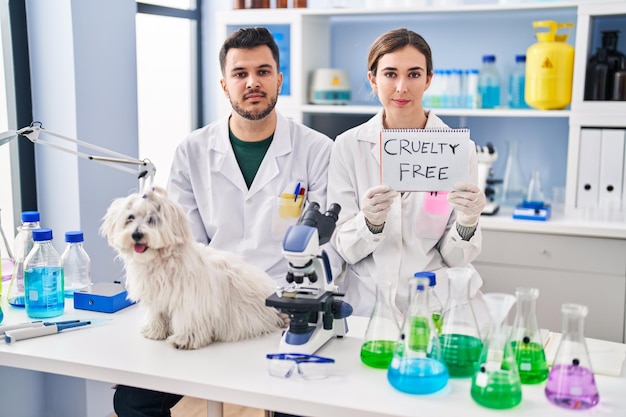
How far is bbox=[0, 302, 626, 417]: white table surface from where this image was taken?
1327 mm

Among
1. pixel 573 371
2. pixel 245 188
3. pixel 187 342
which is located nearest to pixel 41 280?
pixel 187 342

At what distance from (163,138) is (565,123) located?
2.14 m

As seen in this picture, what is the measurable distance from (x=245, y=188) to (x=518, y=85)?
173cm

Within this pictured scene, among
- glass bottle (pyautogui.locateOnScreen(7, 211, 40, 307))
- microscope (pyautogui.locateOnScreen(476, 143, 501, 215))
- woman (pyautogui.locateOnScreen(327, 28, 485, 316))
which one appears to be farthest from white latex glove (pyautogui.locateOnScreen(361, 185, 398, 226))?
microscope (pyautogui.locateOnScreen(476, 143, 501, 215))

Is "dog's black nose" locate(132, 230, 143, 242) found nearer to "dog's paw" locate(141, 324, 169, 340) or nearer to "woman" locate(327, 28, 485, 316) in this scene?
"dog's paw" locate(141, 324, 169, 340)

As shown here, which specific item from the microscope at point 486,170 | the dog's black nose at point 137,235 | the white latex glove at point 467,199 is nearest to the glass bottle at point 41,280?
the dog's black nose at point 137,235

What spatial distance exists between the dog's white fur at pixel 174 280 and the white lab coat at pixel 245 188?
0.51m

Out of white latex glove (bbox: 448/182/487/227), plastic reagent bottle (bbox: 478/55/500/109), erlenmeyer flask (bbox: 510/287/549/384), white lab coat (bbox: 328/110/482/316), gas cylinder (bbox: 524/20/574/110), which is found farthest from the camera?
plastic reagent bottle (bbox: 478/55/500/109)

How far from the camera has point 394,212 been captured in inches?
86.1

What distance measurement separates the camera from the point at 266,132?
2.32m

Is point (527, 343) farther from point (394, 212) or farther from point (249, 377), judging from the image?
point (394, 212)

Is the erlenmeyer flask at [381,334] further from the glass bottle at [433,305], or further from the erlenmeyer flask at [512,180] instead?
the erlenmeyer flask at [512,180]

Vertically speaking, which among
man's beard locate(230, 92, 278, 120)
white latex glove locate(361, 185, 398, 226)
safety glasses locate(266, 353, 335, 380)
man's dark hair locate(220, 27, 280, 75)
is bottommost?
safety glasses locate(266, 353, 335, 380)

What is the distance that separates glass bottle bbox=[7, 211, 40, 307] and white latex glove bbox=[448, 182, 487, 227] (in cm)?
117
